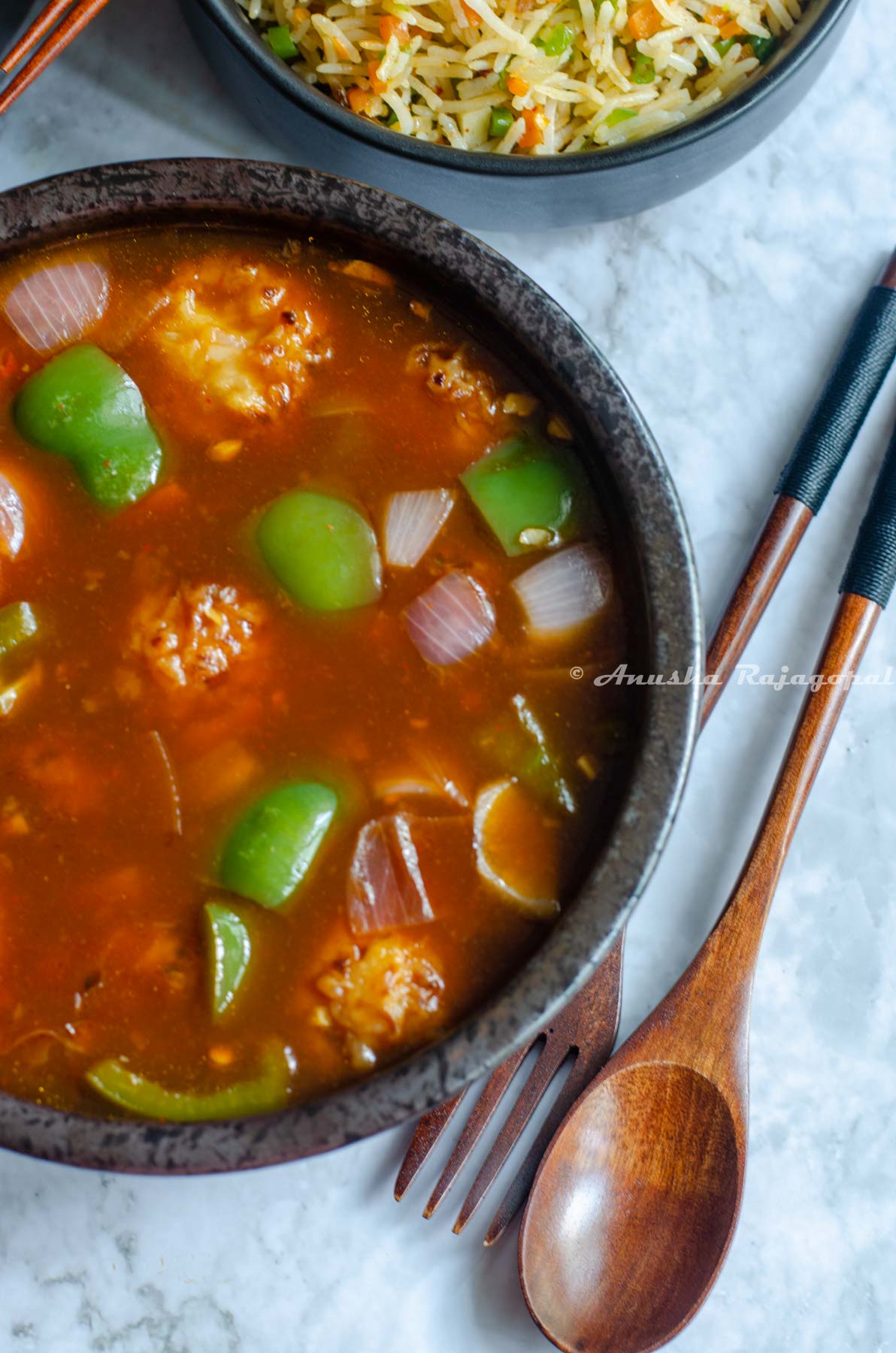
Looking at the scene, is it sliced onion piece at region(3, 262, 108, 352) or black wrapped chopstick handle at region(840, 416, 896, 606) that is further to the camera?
black wrapped chopstick handle at region(840, 416, 896, 606)

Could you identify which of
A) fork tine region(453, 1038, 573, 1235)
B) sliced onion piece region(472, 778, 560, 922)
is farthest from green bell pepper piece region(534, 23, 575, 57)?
fork tine region(453, 1038, 573, 1235)

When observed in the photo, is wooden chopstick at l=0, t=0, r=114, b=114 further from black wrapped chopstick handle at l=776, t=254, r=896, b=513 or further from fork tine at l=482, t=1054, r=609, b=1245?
fork tine at l=482, t=1054, r=609, b=1245

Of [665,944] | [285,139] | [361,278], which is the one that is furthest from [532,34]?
[665,944]

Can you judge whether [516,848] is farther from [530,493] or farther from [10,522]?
[10,522]

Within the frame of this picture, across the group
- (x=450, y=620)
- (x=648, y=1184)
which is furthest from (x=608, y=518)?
(x=648, y=1184)

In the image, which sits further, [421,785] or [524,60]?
[524,60]

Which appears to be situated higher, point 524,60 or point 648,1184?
point 524,60

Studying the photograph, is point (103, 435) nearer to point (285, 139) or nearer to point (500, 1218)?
point (285, 139)
